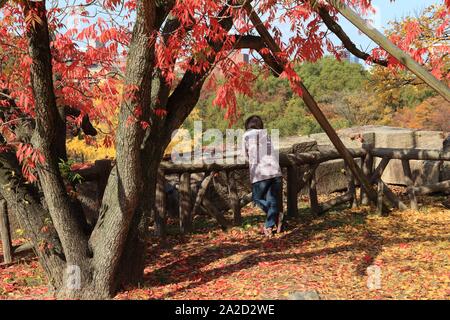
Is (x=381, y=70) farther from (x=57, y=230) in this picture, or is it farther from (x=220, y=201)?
(x=57, y=230)

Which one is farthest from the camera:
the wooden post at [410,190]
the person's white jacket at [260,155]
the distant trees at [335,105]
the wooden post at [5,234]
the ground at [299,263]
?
the distant trees at [335,105]

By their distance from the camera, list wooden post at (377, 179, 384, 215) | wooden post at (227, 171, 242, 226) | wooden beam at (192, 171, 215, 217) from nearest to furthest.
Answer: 1. wooden beam at (192, 171, 215, 217)
2. wooden post at (227, 171, 242, 226)
3. wooden post at (377, 179, 384, 215)

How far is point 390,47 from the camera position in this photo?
4598 mm

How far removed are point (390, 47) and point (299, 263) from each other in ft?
8.92

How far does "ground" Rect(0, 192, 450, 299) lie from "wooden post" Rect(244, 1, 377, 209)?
0.57 m

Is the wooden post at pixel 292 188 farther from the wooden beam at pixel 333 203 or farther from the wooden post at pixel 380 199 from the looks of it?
the wooden post at pixel 380 199

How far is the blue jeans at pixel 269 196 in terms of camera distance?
746 centimetres

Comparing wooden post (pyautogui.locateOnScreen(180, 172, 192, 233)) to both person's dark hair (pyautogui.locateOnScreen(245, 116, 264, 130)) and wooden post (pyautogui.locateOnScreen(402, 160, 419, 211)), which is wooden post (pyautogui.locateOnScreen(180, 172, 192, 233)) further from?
wooden post (pyautogui.locateOnScreen(402, 160, 419, 211))

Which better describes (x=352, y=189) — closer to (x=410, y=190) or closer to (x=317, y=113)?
(x=410, y=190)

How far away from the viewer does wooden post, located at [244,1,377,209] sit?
19.1 ft

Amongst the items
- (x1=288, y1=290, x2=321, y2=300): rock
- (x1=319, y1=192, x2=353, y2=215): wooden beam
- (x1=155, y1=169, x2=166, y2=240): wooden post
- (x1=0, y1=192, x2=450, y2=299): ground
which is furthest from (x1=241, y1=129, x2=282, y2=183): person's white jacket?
(x1=288, y1=290, x2=321, y2=300): rock

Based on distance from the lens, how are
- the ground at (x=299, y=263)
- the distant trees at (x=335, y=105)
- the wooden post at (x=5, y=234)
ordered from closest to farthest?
1. the ground at (x=299, y=263)
2. the wooden post at (x=5, y=234)
3. the distant trees at (x=335, y=105)

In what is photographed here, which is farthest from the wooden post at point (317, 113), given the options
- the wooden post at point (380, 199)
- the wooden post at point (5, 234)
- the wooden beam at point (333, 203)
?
the wooden post at point (5, 234)

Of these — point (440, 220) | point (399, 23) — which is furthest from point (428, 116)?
point (440, 220)
